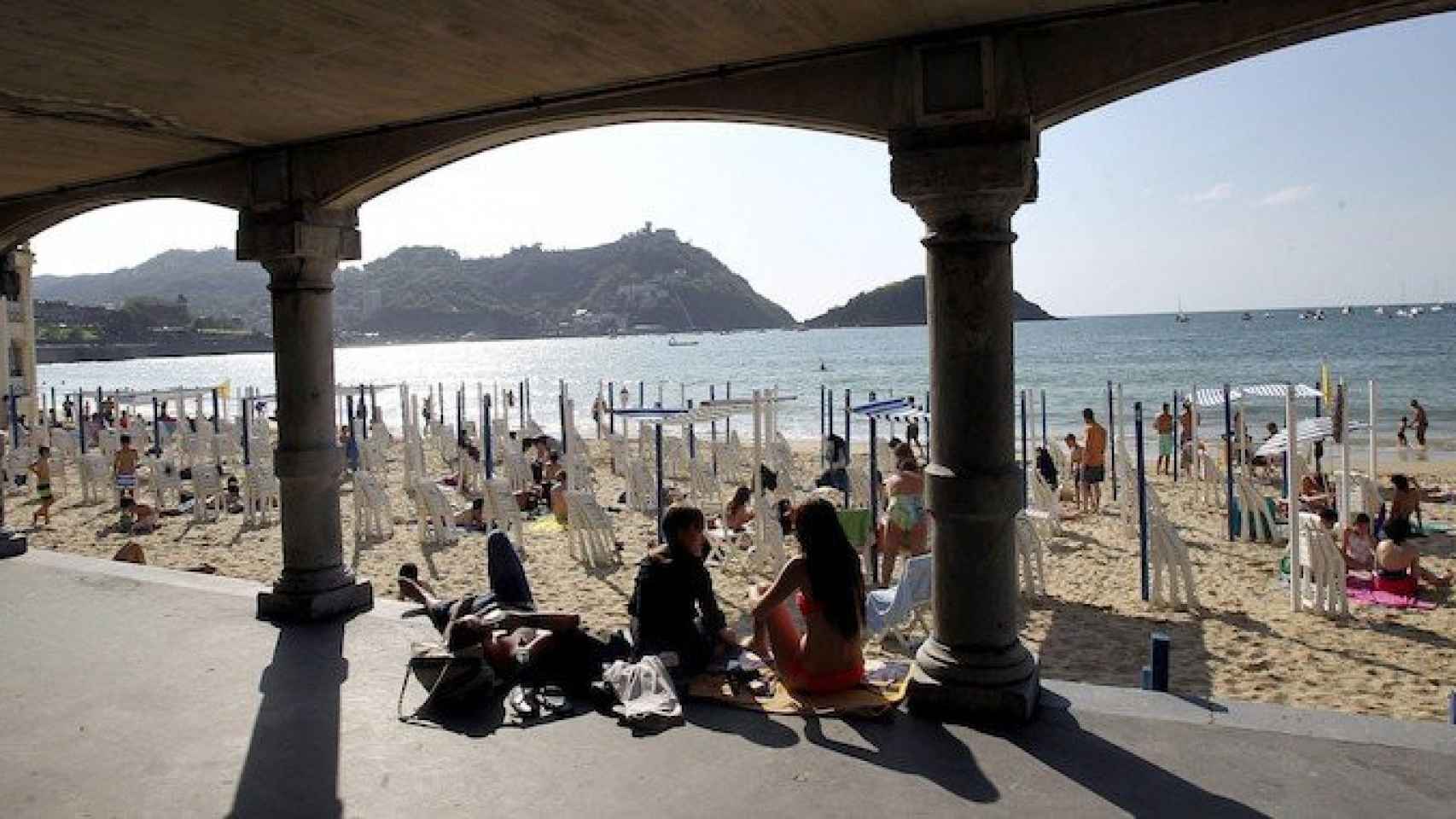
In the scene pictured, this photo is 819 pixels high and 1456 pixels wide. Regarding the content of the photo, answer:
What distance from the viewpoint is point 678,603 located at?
14.7 feet

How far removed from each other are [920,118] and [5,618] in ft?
18.9

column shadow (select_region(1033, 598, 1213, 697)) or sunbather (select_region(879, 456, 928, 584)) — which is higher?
sunbather (select_region(879, 456, 928, 584))

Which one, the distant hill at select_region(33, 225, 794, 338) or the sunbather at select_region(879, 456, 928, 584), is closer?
the sunbather at select_region(879, 456, 928, 584)

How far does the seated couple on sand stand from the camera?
165 inches

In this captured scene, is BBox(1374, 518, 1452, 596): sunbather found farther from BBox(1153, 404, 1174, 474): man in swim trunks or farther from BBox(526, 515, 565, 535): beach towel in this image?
BBox(1153, 404, 1174, 474): man in swim trunks

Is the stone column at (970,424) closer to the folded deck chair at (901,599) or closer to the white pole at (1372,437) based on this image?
the folded deck chair at (901,599)

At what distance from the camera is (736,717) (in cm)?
409

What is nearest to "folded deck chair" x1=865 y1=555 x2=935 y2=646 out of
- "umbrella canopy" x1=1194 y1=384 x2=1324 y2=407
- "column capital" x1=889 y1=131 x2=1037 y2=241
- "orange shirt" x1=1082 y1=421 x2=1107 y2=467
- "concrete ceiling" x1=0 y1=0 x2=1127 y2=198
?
"column capital" x1=889 y1=131 x2=1037 y2=241

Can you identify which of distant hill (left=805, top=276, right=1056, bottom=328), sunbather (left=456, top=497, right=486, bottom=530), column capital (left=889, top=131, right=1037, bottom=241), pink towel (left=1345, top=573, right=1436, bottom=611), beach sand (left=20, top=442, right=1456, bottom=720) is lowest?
beach sand (left=20, top=442, right=1456, bottom=720)

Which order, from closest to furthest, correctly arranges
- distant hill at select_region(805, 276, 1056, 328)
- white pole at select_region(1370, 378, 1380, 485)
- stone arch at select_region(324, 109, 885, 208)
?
1. stone arch at select_region(324, 109, 885, 208)
2. white pole at select_region(1370, 378, 1380, 485)
3. distant hill at select_region(805, 276, 1056, 328)

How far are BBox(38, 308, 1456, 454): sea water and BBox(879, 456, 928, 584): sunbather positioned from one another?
4.72 m

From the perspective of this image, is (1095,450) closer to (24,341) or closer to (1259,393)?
(1259,393)

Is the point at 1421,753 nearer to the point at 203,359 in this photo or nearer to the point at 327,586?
the point at 327,586

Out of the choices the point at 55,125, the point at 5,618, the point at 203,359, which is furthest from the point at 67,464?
the point at 203,359
